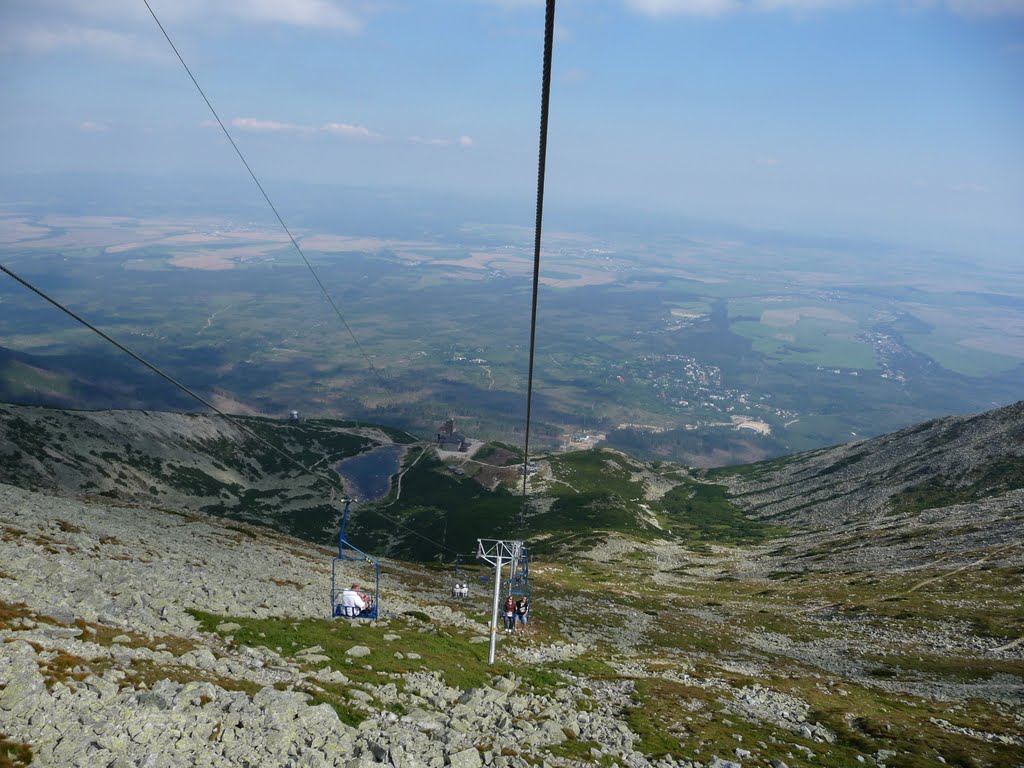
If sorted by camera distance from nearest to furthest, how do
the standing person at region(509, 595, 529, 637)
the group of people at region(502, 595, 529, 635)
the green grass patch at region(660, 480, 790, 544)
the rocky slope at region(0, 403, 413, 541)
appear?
the group of people at region(502, 595, 529, 635) < the standing person at region(509, 595, 529, 637) < the rocky slope at region(0, 403, 413, 541) < the green grass patch at region(660, 480, 790, 544)

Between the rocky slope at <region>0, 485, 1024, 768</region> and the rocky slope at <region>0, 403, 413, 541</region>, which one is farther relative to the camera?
the rocky slope at <region>0, 403, 413, 541</region>

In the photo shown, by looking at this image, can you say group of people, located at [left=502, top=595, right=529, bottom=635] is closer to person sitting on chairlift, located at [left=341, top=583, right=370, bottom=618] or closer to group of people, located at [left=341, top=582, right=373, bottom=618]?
group of people, located at [left=341, top=582, right=373, bottom=618]

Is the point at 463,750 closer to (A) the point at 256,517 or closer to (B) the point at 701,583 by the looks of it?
(B) the point at 701,583

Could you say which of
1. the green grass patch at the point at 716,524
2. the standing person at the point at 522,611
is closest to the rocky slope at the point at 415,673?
the standing person at the point at 522,611

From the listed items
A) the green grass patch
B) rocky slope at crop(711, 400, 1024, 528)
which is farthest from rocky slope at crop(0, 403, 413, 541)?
rocky slope at crop(711, 400, 1024, 528)

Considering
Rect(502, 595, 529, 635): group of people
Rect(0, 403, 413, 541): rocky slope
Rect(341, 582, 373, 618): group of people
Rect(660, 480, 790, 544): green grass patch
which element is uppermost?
Rect(341, 582, 373, 618): group of people

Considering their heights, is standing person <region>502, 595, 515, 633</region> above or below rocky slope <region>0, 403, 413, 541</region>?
above

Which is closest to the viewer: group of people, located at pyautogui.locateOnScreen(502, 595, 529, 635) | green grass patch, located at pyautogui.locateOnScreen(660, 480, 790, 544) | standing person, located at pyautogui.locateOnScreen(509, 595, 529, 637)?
group of people, located at pyautogui.locateOnScreen(502, 595, 529, 635)

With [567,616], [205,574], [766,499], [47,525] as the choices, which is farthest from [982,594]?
[766,499]
